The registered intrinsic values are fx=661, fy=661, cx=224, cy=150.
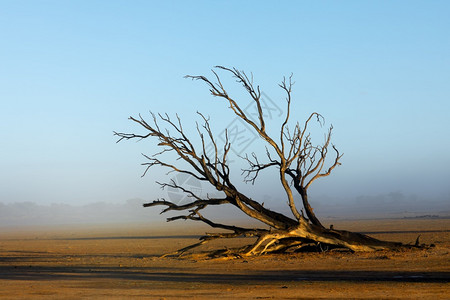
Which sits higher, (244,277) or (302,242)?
(302,242)

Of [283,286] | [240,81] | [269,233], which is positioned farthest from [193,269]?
[240,81]

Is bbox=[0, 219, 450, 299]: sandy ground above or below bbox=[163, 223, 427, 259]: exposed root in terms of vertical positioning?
below

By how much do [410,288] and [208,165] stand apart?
8927 mm

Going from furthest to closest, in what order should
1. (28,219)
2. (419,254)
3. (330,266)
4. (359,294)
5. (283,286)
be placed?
(28,219), (419,254), (330,266), (283,286), (359,294)

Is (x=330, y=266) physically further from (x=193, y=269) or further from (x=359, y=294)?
(x=359, y=294)

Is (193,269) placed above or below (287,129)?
below

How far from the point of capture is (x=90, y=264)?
63.4 feet

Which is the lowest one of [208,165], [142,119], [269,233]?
[269,233]

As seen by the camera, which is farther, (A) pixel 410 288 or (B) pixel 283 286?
(B) pixel 283 286

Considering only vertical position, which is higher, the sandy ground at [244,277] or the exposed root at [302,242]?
the exposed root at [302,242]

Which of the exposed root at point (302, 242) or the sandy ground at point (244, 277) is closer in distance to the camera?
the sandy ground at point (244, 277)

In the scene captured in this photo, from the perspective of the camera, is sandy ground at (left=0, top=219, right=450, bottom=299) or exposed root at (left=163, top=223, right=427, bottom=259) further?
exposed root at (left=163, top=223, right=427, bottom=259)

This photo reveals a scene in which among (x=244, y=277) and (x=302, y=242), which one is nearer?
(x=244, y=277)

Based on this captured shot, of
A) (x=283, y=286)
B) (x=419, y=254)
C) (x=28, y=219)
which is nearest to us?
(x=283, y=286)
